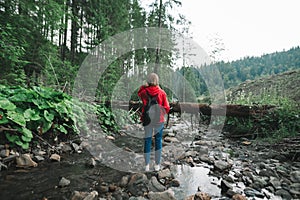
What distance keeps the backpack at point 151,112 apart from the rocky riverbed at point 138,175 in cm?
91

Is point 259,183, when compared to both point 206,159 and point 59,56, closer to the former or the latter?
point 206,159

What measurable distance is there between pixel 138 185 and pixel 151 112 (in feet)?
4.05

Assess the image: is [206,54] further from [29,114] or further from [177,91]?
[29,114]

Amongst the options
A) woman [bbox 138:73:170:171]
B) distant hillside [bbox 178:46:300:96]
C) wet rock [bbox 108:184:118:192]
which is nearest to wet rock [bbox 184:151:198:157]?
woman [bbox 138:73:170:171]

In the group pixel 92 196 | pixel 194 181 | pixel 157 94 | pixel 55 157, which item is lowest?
pixel 194 181

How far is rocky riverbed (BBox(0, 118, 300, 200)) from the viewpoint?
8.51 feet

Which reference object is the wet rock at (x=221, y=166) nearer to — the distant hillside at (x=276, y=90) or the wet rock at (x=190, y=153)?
the wet rock at (x=190, y=153)

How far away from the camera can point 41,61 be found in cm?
823

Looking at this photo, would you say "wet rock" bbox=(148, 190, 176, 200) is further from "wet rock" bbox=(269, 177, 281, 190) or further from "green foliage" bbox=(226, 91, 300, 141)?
"green foliage" bbox=(226, 91, 300, 141)

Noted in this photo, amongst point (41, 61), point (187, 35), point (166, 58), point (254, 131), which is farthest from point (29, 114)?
point (187, 35)

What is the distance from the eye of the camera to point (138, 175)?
122 inches

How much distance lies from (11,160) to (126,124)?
16.0 ft

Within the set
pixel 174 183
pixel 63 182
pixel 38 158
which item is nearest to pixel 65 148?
pixel 38 158

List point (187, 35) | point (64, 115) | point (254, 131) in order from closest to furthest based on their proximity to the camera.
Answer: point (64, 115), point (254, 131), point (187, 35)
